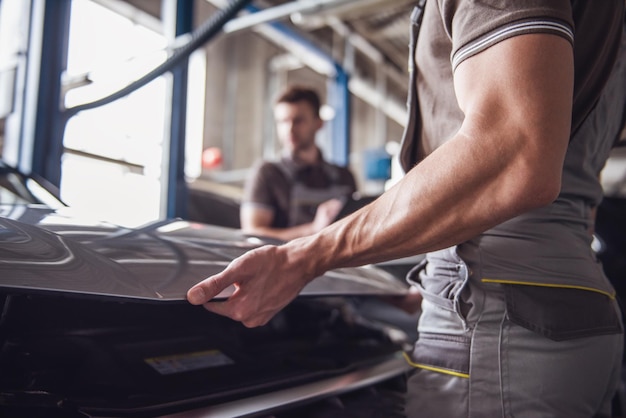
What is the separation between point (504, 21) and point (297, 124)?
7.88 feet

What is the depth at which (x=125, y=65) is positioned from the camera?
2.13 meters

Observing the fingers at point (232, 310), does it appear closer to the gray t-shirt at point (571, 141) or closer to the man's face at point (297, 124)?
the gray t-shirt at point (571, 141)

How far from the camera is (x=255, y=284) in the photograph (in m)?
0.73

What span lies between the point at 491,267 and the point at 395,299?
60cm

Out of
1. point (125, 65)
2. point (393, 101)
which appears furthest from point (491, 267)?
point (393, 101)

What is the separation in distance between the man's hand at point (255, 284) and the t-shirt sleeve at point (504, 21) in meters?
0.34

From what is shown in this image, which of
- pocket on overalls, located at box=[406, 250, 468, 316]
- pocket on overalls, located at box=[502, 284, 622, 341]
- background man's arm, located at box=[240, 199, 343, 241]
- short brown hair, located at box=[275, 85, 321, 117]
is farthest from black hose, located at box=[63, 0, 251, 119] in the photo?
pocket on overalls, located at box=[502, 284, 622, 341]

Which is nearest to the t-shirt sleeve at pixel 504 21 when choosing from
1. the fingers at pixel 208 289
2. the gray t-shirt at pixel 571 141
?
the gray t-shirt at pixel 571 141

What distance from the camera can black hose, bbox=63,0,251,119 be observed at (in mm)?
1816

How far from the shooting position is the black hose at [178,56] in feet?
5.96

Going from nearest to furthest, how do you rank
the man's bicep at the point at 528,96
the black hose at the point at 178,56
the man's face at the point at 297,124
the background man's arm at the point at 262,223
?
1. the man's bicep at the point at 528,96
2. the black hose at the point at 178,56
3. the background man's arm at the point at 262,223
4. the man's face at the point at 297,124

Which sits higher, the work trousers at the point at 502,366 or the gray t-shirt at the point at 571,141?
the gray t-shirt at the point at 571,141

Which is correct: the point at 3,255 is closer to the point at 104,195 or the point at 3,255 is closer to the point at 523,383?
the point at 523,383

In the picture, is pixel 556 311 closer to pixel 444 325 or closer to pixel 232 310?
pixel 444 325
